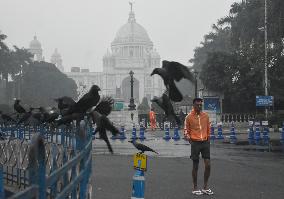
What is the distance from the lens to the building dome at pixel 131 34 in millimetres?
167625

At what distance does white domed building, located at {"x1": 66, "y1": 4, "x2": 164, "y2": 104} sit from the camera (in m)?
169

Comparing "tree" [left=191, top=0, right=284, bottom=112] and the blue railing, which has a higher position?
"tree" [left=191, top=0, right=284, bottom=112]

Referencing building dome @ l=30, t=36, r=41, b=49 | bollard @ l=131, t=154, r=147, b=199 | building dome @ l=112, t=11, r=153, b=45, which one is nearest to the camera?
bollard @ l=131, t=154, r=147, b=199

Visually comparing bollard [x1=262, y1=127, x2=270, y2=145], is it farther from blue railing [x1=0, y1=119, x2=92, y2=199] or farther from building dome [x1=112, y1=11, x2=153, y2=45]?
building dome [x1=112, y1=11, x2=153, y2=45]

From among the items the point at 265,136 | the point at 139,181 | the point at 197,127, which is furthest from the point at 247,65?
the point at 139,181

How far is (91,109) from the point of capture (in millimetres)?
3686

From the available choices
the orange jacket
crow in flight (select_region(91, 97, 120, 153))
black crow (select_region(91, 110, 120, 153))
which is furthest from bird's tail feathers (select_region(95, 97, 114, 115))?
the orange jacket

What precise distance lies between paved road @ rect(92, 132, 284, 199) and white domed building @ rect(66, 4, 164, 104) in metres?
149

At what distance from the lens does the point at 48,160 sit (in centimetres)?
701

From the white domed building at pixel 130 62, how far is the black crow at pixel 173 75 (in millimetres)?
161406

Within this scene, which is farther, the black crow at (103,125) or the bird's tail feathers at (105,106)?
the bird's tail feathers at (105,106)

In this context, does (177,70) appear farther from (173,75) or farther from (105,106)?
(105,106)

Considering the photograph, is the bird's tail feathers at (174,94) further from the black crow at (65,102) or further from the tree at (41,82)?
the tree at (41,82)

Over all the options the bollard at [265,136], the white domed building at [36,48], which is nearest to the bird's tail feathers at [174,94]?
the bollard at [265,136]
